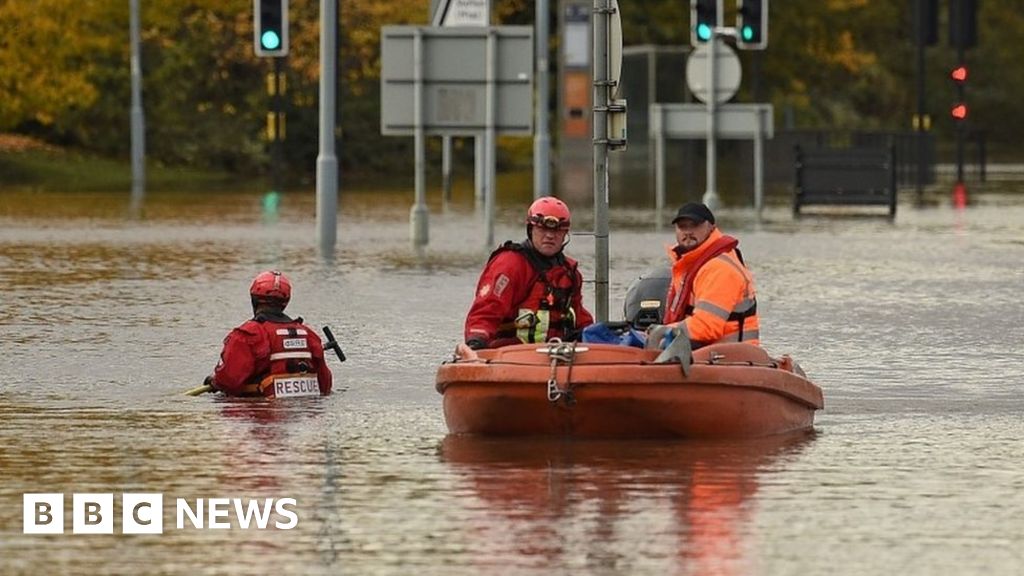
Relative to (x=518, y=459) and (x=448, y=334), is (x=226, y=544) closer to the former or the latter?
(x=518, y=459)

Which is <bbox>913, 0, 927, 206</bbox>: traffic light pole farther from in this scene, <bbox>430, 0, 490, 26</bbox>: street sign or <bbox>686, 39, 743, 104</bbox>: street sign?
<bbox>430, 0, 490, 26</bbox>: street sign

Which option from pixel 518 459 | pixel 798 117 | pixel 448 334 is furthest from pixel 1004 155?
pixel 518 459

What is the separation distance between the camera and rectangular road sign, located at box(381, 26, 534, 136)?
31.7 m

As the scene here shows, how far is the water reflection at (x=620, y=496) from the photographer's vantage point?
33.4ft

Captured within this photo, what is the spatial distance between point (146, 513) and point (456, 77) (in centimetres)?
2091

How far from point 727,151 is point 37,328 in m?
62.7

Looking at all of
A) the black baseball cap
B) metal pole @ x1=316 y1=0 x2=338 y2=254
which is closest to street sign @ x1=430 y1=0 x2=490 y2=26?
metal pole @ x1=316 y1=0 x2=338 y2=254

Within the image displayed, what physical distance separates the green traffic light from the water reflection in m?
18.4

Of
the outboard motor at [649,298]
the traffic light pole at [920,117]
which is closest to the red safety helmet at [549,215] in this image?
the outboard motor at [649,298]

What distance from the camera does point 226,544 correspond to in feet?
34.2

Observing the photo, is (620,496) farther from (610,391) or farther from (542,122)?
(542,122)

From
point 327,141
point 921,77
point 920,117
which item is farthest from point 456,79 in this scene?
point 921,77

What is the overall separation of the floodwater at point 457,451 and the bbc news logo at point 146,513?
0.07 meters

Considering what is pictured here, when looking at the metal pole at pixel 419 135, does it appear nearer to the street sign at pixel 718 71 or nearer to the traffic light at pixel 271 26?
the traffic light at pixel 271 26
